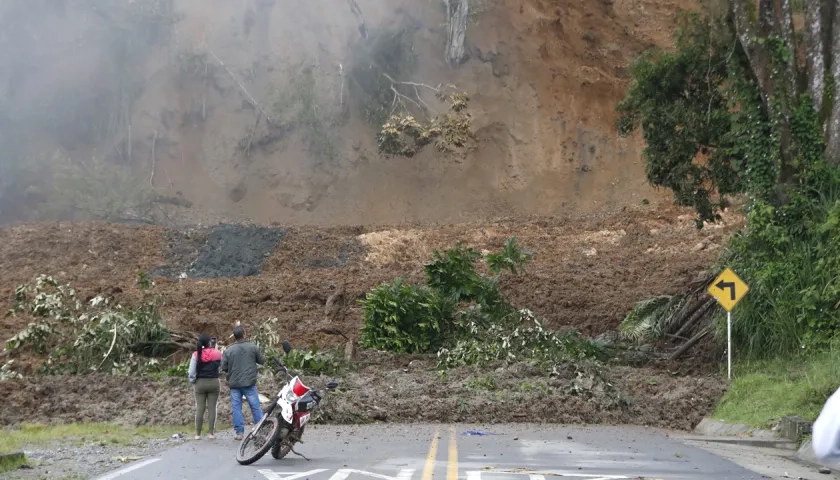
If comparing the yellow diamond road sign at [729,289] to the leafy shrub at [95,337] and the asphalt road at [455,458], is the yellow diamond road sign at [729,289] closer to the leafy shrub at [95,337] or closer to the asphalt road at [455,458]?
the asphalt road at [455,458]

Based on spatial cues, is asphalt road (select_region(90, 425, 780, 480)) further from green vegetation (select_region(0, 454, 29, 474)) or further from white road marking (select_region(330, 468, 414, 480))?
green vegetation (select_region(0, 454, 29, 474))

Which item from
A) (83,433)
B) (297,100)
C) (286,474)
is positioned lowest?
(83,433)

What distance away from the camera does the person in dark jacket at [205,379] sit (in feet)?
47.9

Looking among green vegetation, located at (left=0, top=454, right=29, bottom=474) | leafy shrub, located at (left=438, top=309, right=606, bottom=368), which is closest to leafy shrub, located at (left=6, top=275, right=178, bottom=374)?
leafy shrub, located at (left=438, top=309, right=606, bottom=368)

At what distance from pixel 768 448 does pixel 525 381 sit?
17.3 ft

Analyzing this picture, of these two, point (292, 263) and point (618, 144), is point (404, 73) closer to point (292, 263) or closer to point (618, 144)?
point (618, 144)

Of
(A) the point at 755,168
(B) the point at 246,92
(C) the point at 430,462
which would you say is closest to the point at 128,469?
(C) the point at 430,462

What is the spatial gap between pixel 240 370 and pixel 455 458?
4.04 metres

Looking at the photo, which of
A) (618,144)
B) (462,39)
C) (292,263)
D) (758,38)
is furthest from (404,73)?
(758,38)

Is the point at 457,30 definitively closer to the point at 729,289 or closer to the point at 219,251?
the point at 219,251

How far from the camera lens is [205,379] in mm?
14672

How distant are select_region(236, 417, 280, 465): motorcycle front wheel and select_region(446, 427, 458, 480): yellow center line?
195 centimetres

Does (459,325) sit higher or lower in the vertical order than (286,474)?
higher

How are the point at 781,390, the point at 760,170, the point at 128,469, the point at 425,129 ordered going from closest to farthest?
1. the point at 128,469
2. the point at 781,390
3. the point at 760,170
4. the point at 425,129
